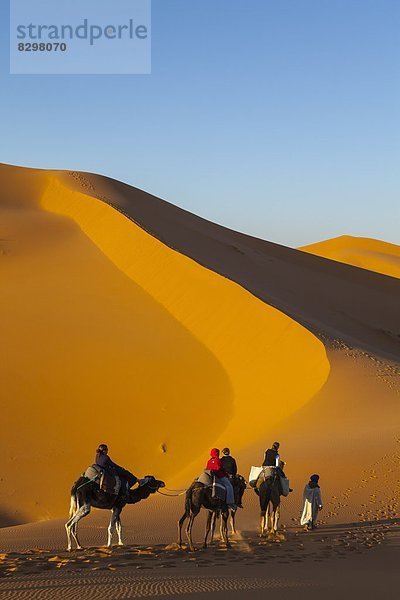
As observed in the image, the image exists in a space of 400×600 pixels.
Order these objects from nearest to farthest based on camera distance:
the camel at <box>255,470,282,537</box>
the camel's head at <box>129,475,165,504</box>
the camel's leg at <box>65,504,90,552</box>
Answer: the camel's leg at <box>65,504,90,552</box> < the camel's head at <box>129,475,165,504</box> < the camel at <box>255,470,282,537</box>

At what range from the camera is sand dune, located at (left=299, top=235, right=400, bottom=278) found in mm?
87431

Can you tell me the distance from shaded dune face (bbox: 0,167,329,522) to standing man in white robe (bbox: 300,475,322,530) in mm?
4468

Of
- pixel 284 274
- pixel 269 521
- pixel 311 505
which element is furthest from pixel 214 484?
pixel 284 274

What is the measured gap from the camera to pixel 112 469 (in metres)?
11.6

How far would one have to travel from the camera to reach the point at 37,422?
20969 mm

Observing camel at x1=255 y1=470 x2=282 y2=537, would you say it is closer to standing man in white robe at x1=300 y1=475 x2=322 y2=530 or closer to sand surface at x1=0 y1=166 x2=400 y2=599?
sand surface at x1=0 y1=166 x2=400 y2=599

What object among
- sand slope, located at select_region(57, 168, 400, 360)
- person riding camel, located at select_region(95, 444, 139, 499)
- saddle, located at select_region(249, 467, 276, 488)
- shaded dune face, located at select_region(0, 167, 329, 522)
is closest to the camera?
person riding camel, located at select_region(95, 444, 139, 499)

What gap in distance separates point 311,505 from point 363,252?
85.8 m

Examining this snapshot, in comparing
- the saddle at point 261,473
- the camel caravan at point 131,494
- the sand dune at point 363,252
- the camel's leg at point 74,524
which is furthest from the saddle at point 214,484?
the sand dune at point 363,252

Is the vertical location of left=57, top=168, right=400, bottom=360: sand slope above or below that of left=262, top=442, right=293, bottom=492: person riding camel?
above

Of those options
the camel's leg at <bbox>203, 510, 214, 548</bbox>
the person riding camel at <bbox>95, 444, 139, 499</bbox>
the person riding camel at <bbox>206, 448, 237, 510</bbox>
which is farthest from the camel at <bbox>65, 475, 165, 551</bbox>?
the person riding camel at <bbox>206, 448, 237, 510</bbox>

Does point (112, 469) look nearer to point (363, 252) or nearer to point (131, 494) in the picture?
point (131, 494)

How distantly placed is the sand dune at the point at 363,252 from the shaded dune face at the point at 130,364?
169 ft

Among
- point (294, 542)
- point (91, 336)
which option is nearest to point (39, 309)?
point (91, 336)
